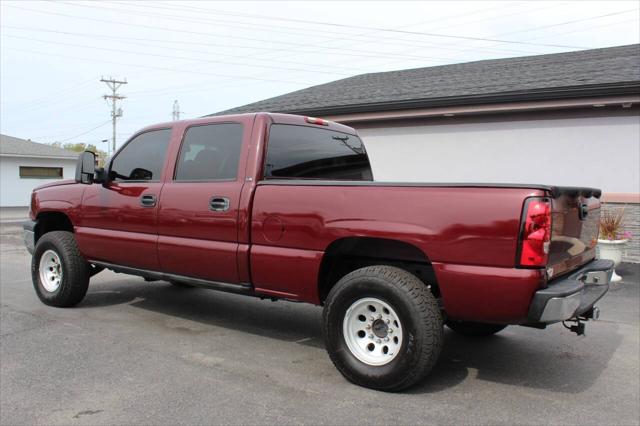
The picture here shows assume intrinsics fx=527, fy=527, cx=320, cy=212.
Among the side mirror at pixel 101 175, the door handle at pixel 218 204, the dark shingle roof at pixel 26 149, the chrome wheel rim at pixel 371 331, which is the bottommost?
the chrome wheel rim at pixel 371 331

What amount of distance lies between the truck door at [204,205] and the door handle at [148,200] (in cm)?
13

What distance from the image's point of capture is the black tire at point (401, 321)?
138 inches

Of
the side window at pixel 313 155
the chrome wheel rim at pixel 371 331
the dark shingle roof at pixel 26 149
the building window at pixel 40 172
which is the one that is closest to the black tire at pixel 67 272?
the side window at pixel 313 155

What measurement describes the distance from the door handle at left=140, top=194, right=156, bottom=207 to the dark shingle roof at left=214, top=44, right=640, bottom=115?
22.6 feet

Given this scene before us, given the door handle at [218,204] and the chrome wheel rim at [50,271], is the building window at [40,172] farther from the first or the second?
the door handle at [218,204]

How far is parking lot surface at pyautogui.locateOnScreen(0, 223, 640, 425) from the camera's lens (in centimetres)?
333

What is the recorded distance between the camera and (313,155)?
4.96m

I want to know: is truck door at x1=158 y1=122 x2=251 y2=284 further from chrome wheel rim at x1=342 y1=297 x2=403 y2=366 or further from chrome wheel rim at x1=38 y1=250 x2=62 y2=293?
chrome wheel rim at x1=38 y1=250 x2=62 y2=293

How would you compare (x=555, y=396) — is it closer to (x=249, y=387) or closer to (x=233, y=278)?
(x=249, y=387)

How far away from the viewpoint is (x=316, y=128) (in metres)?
5.10

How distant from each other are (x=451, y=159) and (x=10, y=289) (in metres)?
7.99

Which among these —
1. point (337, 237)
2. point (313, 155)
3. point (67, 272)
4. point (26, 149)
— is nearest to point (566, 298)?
point (337, 237)

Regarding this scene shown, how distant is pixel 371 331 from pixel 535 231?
1.34 metres

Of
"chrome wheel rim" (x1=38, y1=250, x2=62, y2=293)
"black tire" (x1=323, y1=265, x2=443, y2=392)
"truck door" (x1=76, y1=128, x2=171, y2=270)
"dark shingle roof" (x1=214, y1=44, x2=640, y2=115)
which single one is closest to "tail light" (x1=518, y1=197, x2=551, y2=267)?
"black tire" (x1=323, y1=265, x2=443, y2=392)
